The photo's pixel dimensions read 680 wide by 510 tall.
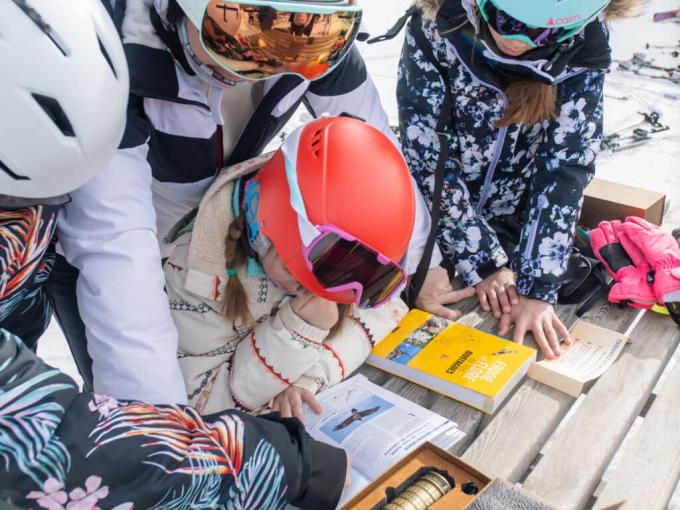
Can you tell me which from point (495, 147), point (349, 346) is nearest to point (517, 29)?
point (495, 147)

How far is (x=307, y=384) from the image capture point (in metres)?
1.41

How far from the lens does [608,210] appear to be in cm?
204

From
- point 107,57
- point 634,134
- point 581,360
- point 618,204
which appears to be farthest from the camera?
point 634,134

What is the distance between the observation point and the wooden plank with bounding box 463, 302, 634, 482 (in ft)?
4.08

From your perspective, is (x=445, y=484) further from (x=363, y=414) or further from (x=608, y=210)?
(x=608, y=210)

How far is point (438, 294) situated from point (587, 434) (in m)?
0.60

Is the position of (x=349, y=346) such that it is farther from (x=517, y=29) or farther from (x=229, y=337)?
(x=517, y=29)

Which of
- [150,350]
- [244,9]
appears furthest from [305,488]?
[244,9]

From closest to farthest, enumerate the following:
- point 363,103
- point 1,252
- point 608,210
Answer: point 1,252
point 363,103
point 608,210

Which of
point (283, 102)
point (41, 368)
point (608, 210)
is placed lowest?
point (608, 210)

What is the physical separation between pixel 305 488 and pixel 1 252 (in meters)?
0.64

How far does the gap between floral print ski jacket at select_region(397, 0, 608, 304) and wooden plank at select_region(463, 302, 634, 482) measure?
1.16ft

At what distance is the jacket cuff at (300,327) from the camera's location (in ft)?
4.49

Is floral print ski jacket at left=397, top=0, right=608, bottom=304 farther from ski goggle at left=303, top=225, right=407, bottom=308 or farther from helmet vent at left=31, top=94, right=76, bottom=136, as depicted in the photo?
helmet vent at left=31, top=94, right=76, bottom=136
